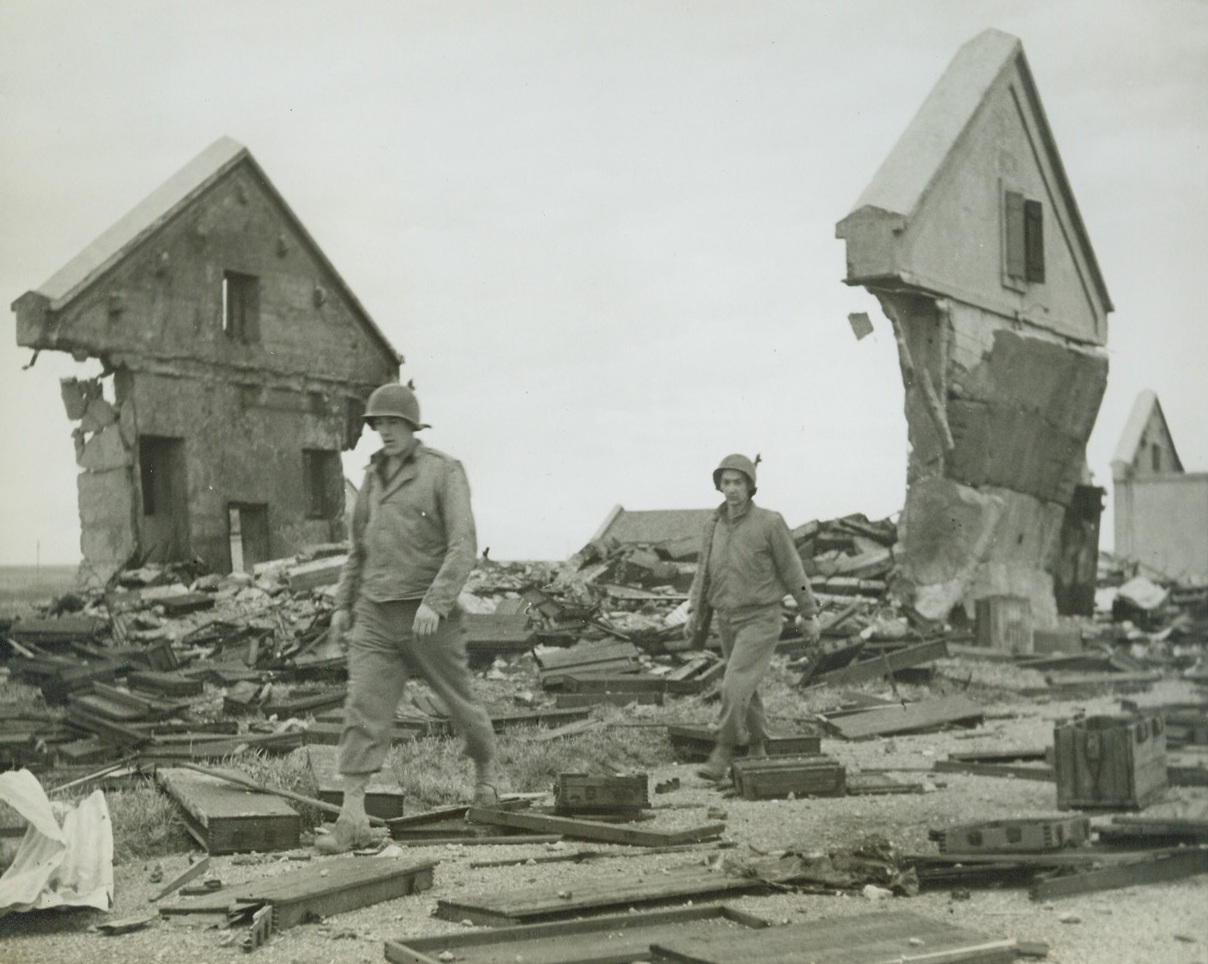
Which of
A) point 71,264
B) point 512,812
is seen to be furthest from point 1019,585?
point 71,264

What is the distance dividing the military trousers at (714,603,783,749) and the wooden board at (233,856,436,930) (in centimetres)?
387

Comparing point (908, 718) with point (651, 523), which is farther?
point (651, 523)

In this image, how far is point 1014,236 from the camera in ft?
68.1

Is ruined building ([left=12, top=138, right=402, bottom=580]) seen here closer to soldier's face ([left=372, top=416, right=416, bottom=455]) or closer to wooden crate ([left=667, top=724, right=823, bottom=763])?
wooden crate ([left=667, top=724, right=823, bottom=763])

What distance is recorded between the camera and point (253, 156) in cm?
2720

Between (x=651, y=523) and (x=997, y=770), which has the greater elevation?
(x=651, y=523)

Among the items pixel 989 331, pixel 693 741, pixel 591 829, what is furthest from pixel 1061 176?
pixel 591 829

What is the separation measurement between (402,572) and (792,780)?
2.82 m

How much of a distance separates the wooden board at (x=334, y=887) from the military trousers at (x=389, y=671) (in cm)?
113

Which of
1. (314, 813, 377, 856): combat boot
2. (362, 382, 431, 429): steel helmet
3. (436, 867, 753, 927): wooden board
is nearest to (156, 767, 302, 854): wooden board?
(314, 813, 377, 856): combat boot

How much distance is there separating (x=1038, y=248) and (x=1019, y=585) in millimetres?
4988

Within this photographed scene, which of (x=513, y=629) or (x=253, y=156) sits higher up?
(x=253, y=156)

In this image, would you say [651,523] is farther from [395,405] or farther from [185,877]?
[185,877]

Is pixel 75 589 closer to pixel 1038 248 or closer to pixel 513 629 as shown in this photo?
pixel 513 629
